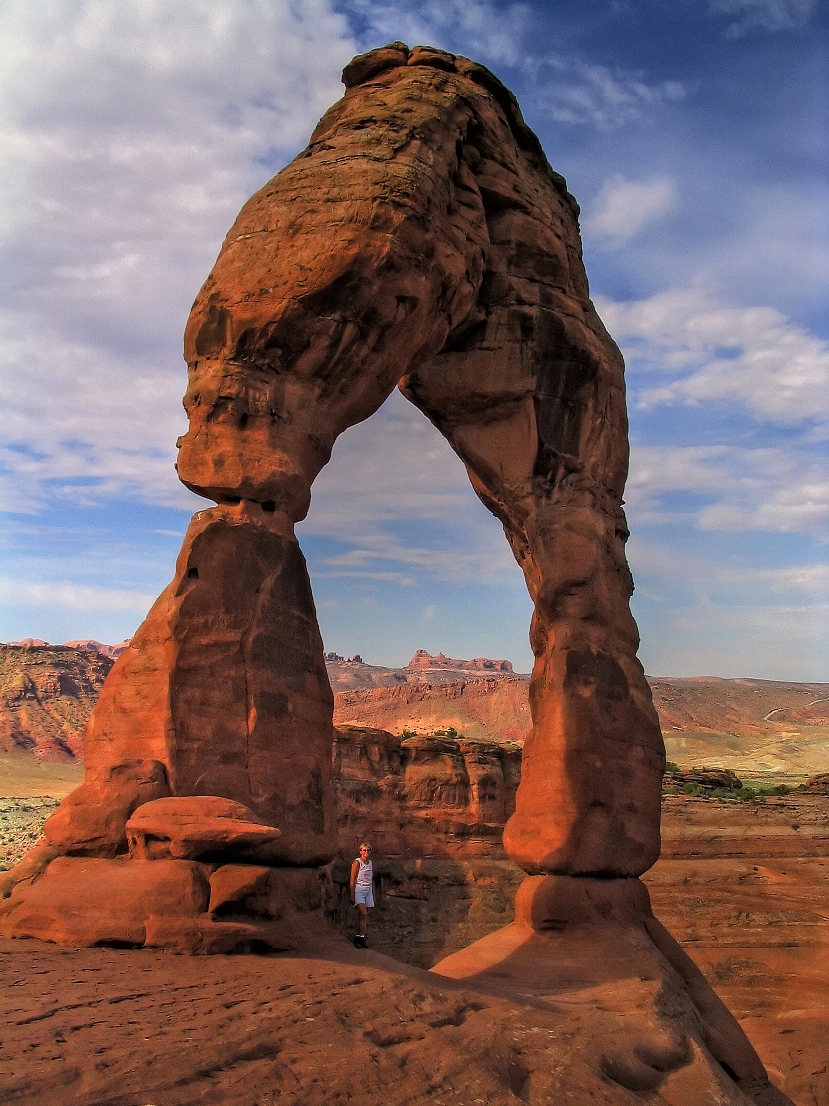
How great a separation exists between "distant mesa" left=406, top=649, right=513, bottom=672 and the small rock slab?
139682 millimetres

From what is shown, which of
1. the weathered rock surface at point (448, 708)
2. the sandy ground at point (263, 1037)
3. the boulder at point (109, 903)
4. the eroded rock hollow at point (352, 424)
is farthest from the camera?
the weathered rock surface at point (448, 708)

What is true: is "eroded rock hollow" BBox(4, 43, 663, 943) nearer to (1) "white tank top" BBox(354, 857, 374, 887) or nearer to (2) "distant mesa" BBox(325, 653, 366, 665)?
(1) "white tank top" BBox(354, 857, 374, 887)

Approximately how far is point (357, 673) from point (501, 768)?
3841 inches

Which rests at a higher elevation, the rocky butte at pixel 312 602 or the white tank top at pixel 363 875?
the rocky butte at pixel 312 602

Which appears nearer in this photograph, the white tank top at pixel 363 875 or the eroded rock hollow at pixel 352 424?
the eroded rock hollow at pixel 352 424

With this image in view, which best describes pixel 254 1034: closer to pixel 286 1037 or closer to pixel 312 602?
pixel 286 1037

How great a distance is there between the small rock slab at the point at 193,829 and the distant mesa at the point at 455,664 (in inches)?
5499

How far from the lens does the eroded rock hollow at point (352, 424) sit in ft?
25.1

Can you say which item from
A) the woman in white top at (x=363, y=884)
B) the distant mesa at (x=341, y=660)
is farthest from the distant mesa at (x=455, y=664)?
the woman in white top at (x=363, y=884)

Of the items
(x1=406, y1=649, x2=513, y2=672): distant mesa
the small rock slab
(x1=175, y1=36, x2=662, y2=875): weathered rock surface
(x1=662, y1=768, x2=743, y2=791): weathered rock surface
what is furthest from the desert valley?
(x1=406, y1=649, x2=513, y2=672): distant mesa

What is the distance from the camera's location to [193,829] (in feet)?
21.3

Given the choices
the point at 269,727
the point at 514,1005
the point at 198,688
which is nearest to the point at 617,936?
the point at 514,1005

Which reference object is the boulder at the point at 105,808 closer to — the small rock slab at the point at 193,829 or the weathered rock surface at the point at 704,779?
the small rock slab at the point at 193,829

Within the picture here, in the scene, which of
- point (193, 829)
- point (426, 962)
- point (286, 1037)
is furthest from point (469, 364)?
point (426, 962)
